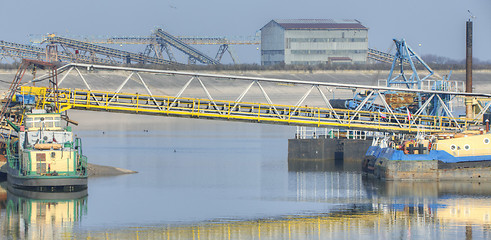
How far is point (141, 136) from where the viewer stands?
129 metres

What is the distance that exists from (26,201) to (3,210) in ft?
11.9

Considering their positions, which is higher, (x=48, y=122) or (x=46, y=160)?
(x=48, y=122)

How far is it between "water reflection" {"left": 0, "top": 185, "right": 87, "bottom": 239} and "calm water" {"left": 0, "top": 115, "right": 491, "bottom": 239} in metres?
0.06

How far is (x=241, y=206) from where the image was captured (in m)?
64.9

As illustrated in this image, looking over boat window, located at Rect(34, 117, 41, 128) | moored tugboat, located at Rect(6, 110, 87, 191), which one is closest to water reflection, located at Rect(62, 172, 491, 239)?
moored tugboat, located at Rect(6, 110, 87, 191)

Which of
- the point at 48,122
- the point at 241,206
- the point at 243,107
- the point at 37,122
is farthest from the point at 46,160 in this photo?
the point at 243,107

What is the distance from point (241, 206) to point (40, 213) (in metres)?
12.6

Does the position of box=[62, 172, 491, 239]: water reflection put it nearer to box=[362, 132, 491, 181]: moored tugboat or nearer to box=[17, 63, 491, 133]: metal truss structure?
box=[362, 132, 491, 181]: moored tugboat

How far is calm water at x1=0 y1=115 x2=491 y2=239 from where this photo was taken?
2144 inches

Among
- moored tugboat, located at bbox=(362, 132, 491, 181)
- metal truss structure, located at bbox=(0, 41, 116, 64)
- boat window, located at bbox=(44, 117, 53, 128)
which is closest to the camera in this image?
boat window, located at bbox=(44, 117, 53, 128)

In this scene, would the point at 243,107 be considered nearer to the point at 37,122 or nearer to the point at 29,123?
the point at 37,122

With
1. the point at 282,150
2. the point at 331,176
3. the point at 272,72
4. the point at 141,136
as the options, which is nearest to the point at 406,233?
the point at 331,176

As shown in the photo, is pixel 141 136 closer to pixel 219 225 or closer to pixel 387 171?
pixel 387 171

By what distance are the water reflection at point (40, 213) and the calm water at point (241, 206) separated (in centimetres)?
6
